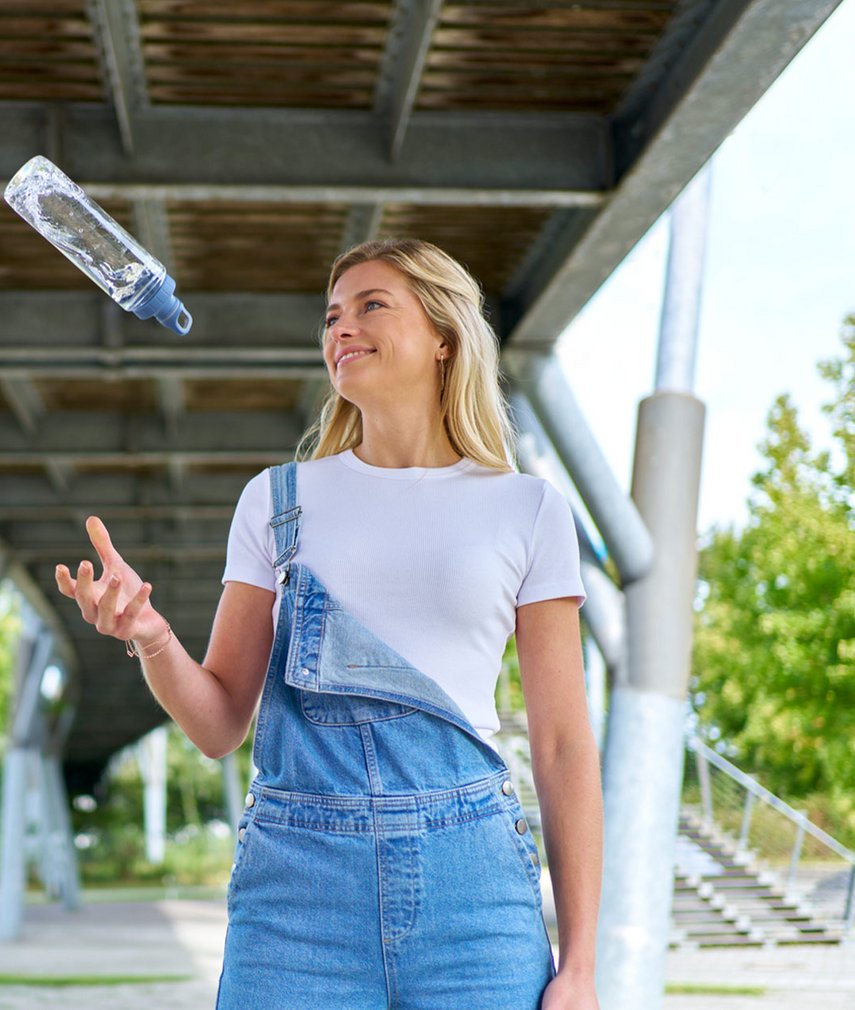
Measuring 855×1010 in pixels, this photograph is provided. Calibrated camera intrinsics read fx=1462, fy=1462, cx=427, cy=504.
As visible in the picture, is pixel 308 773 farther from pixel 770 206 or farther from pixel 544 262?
pixel 770 206

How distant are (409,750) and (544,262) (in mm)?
7176

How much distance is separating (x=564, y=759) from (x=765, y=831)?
1377cm

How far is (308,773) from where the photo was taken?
2178mm

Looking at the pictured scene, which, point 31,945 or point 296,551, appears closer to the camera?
point 296,551

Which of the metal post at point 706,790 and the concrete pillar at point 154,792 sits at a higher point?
the metal post at point 706,790

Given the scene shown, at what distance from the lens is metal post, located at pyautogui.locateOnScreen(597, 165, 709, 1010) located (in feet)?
29.5

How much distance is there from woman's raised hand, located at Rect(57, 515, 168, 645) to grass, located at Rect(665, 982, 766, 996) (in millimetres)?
12387

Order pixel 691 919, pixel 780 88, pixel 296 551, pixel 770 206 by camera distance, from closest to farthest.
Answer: pixel 296 551 < pixel 780 88 < pixel 691 919 < pixel 770 206

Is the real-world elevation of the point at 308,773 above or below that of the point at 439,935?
above

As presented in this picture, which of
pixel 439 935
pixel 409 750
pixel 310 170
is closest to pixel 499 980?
pixel 439 935

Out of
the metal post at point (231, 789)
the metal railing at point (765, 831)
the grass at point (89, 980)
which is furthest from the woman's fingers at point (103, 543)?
the metal post at point (231, 789)

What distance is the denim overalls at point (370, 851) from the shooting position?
2100 millimetres

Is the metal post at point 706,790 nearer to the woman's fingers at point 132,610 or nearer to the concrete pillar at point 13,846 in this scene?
the woman's fingers at point 132,610

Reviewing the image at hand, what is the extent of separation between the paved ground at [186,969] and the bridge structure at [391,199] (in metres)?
4.18
